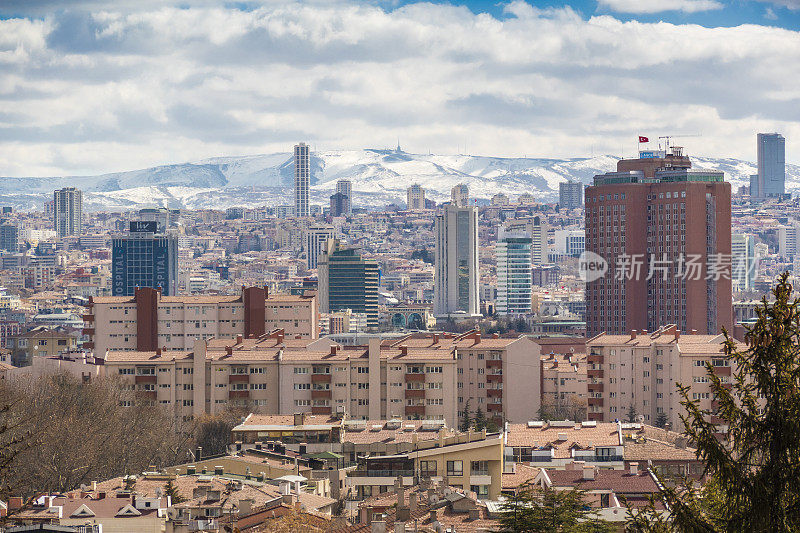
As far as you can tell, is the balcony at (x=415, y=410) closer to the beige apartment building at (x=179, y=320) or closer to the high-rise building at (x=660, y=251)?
the beige apartment building at (x=179, y=320)

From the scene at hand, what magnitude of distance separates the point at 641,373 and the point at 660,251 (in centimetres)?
6172

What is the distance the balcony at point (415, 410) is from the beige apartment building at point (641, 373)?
11.2m

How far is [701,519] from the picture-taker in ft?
32.3

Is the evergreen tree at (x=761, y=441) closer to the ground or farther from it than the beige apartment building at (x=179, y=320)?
farther from it

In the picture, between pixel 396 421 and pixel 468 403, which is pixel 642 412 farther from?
pixel 396 421

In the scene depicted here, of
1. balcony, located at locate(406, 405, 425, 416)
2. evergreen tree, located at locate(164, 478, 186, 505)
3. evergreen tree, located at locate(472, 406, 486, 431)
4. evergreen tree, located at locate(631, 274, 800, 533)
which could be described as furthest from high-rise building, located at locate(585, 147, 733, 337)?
evergreen tree, located at locate(631, 274, 800, 533)

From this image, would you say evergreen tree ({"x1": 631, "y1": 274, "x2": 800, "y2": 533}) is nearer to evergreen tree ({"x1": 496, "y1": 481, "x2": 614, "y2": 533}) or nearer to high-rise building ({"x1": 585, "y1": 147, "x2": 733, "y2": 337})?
evergreen tree ({"x1": 496, "y1": 481, "x2": 614, "y2": 533})

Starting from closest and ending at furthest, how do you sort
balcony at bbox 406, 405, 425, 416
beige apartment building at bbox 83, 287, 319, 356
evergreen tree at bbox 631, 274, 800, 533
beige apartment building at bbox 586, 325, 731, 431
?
evergreen tree at bbox 631, 274, 800, 533 → balcony at bbox 406, 405, 425, 416 → beige apartment building at bbox 586, 325, 731, 431 → beige apartment building at bbox 83, 287, 319, 356

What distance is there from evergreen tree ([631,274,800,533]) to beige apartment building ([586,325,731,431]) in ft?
188

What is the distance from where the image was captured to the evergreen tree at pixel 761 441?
9648 millimetres

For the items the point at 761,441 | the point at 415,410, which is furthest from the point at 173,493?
the point at 415,410

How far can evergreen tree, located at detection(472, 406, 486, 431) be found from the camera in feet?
182

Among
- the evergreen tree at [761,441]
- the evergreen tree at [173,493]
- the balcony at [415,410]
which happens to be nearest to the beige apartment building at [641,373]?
the balcony at [415,410]

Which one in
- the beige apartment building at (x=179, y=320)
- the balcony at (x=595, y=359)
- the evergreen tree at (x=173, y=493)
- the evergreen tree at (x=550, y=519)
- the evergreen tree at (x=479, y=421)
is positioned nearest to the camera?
the evergreen tree at (x=550, y=519)
